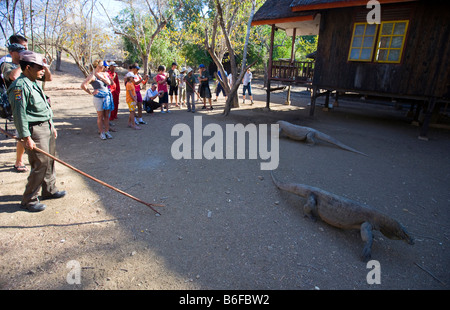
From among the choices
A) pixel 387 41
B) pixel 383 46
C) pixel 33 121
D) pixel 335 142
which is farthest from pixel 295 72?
pixel 33 121

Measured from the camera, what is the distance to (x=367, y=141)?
743cm

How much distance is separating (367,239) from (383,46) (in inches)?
314

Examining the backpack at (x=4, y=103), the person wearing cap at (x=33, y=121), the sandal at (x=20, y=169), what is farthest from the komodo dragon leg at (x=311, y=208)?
the backpack at (x=4, y=103)

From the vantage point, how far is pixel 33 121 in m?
3.25

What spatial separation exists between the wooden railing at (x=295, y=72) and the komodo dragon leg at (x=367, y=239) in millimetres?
8953

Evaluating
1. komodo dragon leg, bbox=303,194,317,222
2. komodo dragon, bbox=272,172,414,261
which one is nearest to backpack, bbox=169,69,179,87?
komodo dragon, bbox=272,172,414,261

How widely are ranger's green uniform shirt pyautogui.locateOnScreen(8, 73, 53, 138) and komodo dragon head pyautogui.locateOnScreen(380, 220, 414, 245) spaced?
177 inches

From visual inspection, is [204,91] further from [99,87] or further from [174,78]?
[99,87]

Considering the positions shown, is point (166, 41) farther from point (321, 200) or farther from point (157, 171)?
point (321, 200)

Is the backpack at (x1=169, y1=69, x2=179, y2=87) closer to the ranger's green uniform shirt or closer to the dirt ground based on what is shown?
the dirt ground

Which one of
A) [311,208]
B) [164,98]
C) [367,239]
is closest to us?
[367,239]

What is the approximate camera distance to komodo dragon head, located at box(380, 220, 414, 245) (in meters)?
2.96

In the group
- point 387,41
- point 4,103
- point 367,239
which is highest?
point 387,41

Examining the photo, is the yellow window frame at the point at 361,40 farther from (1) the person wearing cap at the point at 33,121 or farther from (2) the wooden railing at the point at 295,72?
(1) the person wearing cap at the point at 33,121
